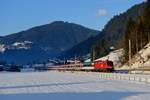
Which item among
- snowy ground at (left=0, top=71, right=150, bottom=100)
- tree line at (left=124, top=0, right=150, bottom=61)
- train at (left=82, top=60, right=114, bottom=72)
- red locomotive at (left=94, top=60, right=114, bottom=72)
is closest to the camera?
snowy ground at (left=0, top=71, right=150, bottom=100)

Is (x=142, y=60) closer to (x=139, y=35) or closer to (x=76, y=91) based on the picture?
(x=139, y=35)

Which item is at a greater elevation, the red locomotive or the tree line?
the tree line

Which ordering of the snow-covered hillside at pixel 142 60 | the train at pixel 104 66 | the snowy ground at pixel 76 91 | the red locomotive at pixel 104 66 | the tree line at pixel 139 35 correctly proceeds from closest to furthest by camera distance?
the snowy ground at pixel 76 91 < the train at pixel 104 66 < the red locomotive at pixel 104 66 < the snow-covered hillside at pixel 142 60 < the tree line at pixel 139 35

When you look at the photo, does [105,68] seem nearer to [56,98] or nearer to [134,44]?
[134,44]

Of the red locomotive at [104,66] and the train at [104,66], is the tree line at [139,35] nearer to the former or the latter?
the train at [104,66]

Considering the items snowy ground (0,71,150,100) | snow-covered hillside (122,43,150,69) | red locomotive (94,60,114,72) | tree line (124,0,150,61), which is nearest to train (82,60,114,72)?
red locomotive (94,60,114,72)

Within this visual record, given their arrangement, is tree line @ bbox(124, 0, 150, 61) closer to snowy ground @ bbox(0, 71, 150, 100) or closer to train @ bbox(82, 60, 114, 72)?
train @ bbox(82, 60, 114, 72)

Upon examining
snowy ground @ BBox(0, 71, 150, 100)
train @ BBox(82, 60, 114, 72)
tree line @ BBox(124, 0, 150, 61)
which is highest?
tree line @ BBox(124, 0, 150, 61)

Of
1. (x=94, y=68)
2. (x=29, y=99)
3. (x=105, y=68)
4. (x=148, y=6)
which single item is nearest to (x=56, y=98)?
(x=29, y=99)

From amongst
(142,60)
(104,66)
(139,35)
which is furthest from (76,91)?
(139,35)

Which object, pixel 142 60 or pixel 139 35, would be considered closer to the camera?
pixel 142 60

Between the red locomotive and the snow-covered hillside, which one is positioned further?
the snow-covered hillside

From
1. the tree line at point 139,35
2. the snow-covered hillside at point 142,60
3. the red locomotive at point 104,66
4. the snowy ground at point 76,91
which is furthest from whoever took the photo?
the tree line at point 139,35

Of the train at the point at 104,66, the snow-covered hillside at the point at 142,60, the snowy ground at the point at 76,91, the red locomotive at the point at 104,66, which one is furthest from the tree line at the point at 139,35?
the snowy ground at the point at 76,91
